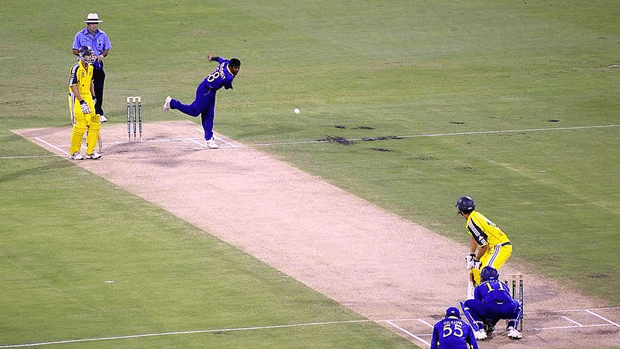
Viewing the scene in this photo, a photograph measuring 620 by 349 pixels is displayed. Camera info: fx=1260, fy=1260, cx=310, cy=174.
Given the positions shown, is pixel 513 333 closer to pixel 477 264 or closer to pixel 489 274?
pixel 489 274

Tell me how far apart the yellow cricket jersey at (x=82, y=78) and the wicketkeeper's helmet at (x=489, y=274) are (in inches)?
438

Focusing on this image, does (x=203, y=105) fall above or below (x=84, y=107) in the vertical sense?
below

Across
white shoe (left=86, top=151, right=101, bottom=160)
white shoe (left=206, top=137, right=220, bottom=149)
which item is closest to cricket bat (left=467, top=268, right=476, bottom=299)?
white shoe (left=206, top=137, right=220, bottom=149)

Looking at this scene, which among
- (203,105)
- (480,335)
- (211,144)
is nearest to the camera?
(480,335)

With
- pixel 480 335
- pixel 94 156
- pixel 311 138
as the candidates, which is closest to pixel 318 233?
pixel 480 335

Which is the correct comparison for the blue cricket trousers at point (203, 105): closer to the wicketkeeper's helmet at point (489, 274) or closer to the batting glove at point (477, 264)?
the batting glove at point (477, 264)

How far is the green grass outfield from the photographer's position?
18234mm

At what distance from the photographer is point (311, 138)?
2906cm

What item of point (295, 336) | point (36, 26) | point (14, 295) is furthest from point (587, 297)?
point (36, 26)

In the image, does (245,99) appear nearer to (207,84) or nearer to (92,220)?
(207,84)

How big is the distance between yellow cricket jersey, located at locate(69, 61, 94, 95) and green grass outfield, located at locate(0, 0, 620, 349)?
1.68 m

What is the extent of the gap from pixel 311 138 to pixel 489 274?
12459 millimetres

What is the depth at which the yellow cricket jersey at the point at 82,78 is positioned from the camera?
→ 82.6ft

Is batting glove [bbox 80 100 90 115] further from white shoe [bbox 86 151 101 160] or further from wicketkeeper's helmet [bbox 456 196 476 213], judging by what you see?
wicketkeeper's helmet [bbox 456 196 476 213]
